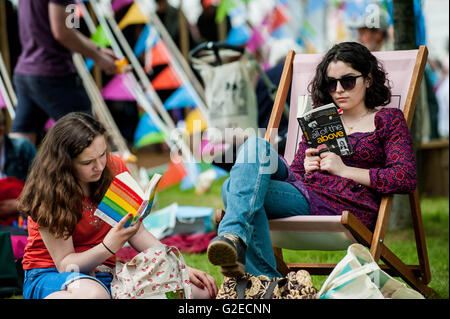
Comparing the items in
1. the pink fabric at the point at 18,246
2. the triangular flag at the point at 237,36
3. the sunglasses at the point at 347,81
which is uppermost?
the sunglasses at the point at 347,81

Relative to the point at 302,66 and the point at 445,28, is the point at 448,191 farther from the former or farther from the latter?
the point at 445,28

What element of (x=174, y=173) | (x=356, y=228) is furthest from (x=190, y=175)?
(x=356, y=228)

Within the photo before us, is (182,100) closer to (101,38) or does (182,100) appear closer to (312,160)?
(101,38)

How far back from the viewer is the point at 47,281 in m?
2.29

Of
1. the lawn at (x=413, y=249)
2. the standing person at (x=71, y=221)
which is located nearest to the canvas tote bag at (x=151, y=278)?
the standing person at (x=71, y=221)

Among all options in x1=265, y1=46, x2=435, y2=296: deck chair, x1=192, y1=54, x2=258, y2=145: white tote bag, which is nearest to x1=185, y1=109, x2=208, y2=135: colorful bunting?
x1=192, y1=54, x2=258, y2=145: white tote bag

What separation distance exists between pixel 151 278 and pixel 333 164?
91 centimetres

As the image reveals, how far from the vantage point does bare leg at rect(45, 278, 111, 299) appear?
84.8 inches

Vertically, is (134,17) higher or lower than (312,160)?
higher

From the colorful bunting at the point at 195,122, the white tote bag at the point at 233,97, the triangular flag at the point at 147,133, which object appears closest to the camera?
the white tote bag at the point at 233,97

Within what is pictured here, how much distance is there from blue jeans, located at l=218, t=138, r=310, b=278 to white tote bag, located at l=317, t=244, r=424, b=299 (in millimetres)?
313

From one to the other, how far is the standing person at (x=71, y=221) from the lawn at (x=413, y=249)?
40.2 inches

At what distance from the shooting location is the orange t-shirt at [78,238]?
239cm

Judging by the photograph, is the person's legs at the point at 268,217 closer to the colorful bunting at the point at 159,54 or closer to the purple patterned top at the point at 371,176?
the purple patterned top at the point at 371,176
